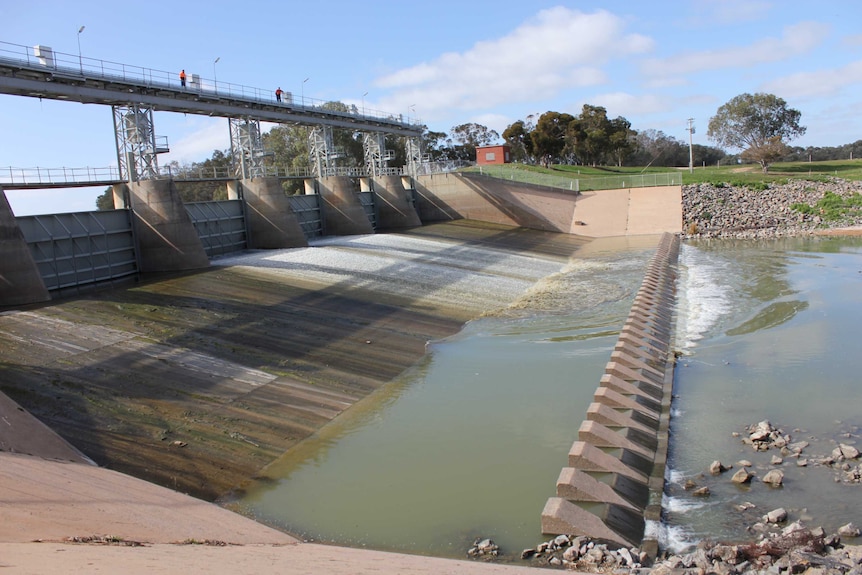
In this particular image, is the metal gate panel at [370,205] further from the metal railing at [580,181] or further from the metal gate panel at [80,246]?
the metal gate panel at [80,246]

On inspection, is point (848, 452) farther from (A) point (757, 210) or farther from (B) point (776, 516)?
(A) point (757, 210)

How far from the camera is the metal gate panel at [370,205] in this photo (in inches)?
1783

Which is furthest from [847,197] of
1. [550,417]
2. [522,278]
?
[550,417]

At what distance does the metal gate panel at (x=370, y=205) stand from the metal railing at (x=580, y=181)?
8.27m

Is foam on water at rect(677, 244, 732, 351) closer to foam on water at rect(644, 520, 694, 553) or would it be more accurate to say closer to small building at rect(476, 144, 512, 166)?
foam on water at rect(644, 520, 694, 553)

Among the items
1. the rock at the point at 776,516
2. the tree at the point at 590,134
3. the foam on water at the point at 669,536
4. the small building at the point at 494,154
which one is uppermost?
the tree at the point at 590,134

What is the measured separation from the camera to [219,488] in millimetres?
10766

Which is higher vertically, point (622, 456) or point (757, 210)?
point (757, 210)

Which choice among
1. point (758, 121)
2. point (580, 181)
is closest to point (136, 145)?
point (580, 181)

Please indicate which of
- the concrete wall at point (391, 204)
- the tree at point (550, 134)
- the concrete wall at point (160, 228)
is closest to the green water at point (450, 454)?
the concrete wall at point (160, 228)

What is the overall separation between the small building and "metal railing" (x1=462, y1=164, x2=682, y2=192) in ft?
54.9

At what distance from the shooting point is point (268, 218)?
Result: 32.6 metres

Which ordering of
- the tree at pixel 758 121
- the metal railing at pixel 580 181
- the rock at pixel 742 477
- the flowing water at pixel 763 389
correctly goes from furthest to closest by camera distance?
the tree at pixel 758 121 < the metal railing at pixel 580 181 < the rock at pixel 742 477 < the flowing water at pixel 763 389

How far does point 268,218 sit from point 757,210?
110ft
